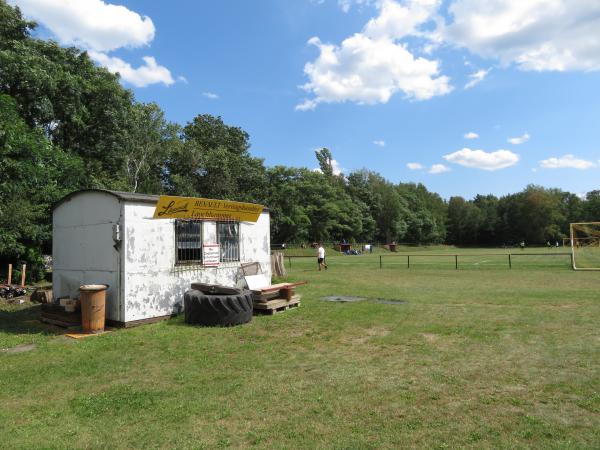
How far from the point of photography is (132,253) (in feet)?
32.0

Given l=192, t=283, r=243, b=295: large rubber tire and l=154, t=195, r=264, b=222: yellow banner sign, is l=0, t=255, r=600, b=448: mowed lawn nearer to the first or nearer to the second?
l=192, t=283, r=243, b=295: large rubber tire

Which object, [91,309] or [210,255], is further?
[210,255]

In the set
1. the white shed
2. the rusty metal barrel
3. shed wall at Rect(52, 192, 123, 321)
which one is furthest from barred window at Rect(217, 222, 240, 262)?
the rusty metal barrel

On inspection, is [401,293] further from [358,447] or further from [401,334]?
[358,447]

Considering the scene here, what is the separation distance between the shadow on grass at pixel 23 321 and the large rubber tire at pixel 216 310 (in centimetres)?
286

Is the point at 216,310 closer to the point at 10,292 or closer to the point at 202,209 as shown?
the point at 202,209

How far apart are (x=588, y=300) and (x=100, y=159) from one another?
34641mm

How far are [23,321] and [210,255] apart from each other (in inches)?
196

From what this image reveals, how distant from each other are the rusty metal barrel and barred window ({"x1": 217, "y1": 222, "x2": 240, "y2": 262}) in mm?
3642

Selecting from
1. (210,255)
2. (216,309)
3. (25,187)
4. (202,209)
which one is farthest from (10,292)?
(216,309)

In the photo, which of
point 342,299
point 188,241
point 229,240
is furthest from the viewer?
point 342,299

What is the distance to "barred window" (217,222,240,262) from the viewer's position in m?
12.1

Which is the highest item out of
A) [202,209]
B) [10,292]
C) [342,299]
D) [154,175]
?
[154,175]

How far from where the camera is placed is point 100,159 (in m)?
34.9
